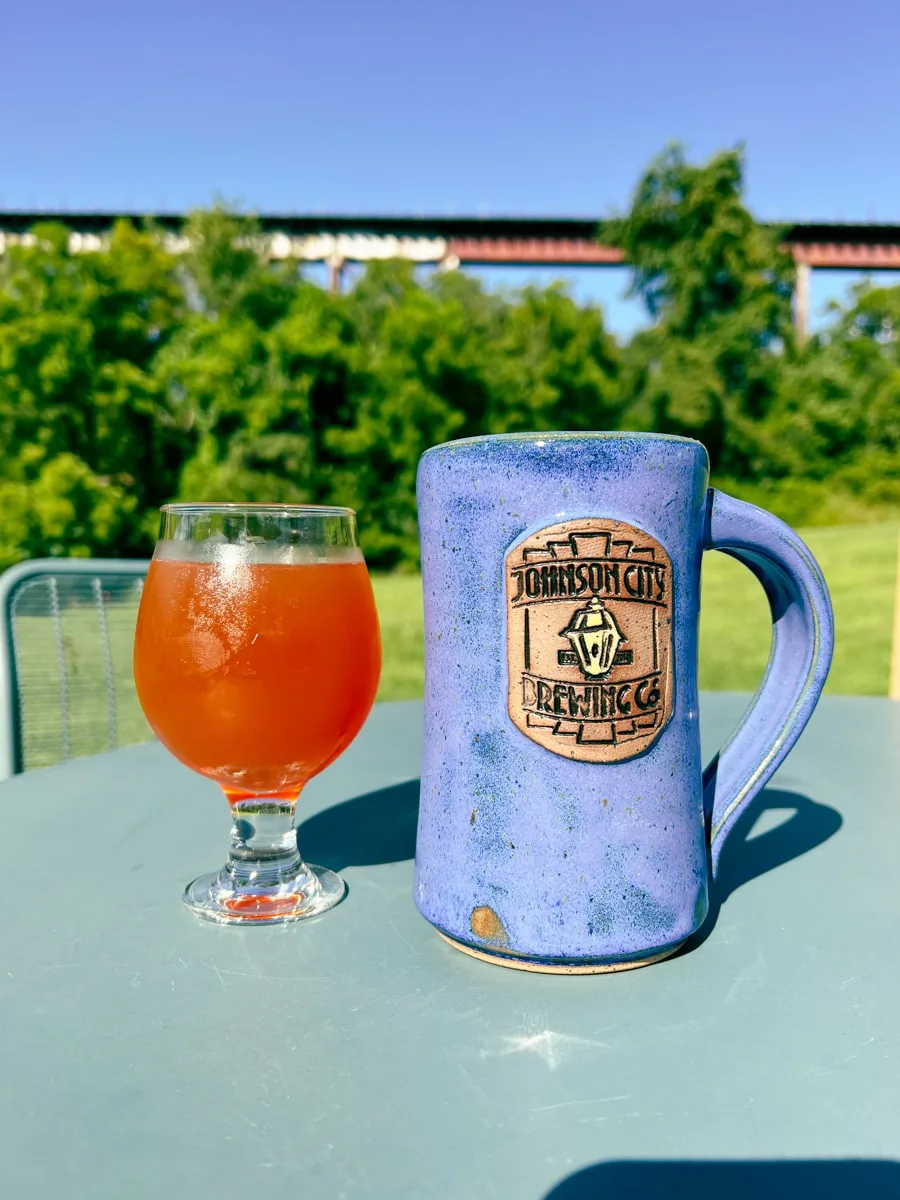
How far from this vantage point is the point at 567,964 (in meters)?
0.56

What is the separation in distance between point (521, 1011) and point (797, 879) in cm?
30

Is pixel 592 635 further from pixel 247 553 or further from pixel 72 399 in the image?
pixel 72 399

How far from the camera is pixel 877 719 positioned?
1.29 m

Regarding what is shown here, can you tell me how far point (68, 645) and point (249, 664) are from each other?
134cm

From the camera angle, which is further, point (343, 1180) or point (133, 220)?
point (133, 220)

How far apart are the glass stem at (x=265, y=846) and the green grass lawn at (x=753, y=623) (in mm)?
3652

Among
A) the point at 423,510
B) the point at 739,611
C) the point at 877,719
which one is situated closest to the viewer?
the point at 423,510

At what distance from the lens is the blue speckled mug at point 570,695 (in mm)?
544

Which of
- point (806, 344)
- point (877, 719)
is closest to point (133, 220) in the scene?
point (806, 344)

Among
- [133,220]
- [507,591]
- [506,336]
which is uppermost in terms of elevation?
[133,220]

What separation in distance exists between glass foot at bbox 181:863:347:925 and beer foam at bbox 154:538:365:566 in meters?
0.23

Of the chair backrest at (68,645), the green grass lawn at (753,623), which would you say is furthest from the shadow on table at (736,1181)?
the green grass lawn at (753,623)

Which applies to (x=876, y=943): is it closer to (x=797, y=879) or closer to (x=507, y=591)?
(x=797, y=879)

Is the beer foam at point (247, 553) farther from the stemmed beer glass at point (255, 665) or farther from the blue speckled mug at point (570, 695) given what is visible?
the blue speckled mug at point (570, 695)
